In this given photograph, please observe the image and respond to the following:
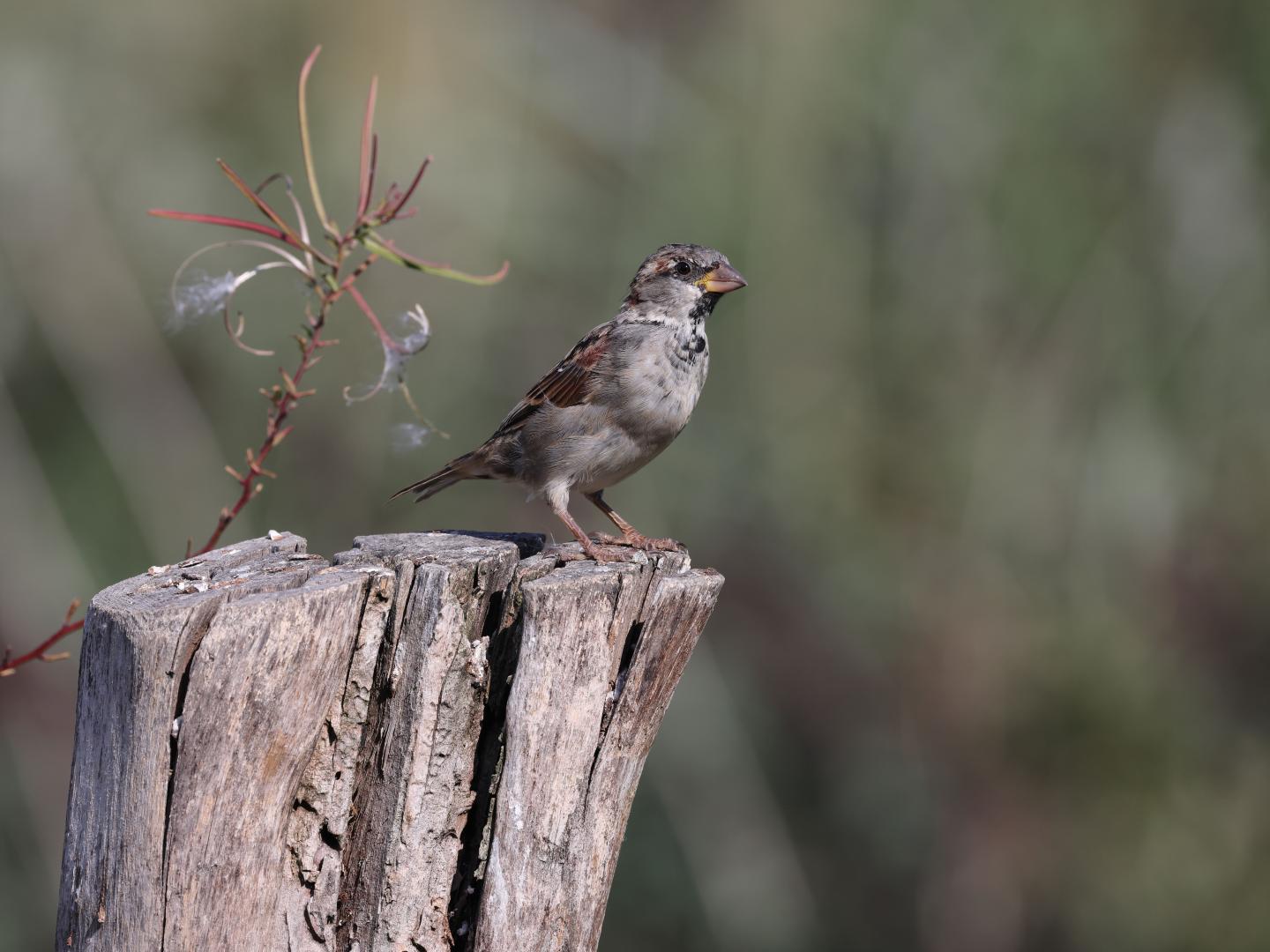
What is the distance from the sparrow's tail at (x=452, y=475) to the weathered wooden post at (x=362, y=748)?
1512mm

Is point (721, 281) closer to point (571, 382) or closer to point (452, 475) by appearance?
point (571, 382)

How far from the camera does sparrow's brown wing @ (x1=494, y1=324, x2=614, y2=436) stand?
3.94 metres

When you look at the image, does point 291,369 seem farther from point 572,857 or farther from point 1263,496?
point 1263,496

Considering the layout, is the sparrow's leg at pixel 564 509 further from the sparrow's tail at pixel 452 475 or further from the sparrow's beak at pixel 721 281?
the sparrow's beak at pixel 721 281

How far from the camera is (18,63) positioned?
4773 millimetres

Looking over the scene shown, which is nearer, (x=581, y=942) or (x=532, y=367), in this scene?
(x=581, y=942)

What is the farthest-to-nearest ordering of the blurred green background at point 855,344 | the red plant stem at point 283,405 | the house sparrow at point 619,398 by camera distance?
the blurred green background at point 855,344, the house sparrow at point 619,398, the red plant stem at point 283,405

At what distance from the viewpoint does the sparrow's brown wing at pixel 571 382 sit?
3938 mm

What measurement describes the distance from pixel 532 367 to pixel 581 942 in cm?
340

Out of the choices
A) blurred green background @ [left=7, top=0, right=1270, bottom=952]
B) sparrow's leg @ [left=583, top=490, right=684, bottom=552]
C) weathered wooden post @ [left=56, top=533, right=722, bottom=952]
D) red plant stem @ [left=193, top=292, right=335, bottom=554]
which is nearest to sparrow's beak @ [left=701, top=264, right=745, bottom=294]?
sparrow's leg @ [left=583, top=490, right=684, bottom=552]

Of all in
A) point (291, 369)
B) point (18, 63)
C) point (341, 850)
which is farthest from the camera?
point (291, 369)

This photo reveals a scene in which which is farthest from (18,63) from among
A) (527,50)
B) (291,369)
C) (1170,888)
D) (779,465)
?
(1170,888)

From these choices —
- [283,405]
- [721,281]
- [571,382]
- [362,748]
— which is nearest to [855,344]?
[721,281]

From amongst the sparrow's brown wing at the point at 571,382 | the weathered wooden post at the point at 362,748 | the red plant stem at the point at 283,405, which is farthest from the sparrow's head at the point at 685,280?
the red plant stem at the point at 283,405
